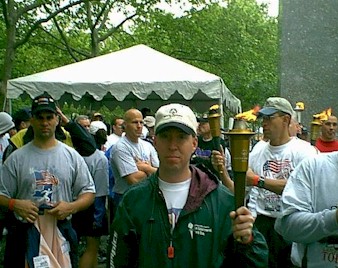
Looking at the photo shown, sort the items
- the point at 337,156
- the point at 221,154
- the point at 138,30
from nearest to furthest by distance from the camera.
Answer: the point at 337,156 < the point at 221,154 < the point at 138,30

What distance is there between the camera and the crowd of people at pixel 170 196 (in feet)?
10.9

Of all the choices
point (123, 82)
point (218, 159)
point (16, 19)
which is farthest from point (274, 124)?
point (16, 19)

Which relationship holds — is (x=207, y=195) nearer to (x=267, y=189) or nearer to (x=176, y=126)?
(x=176, y=126)

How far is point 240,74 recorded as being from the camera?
31.9 meters

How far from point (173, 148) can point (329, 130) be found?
5.23 m

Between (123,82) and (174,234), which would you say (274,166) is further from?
(123,82)

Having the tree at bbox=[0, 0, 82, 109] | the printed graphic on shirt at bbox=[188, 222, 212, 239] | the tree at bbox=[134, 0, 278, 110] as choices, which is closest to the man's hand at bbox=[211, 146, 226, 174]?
the printed graphic on shirt at bbox=[188, 222, 212, 239]

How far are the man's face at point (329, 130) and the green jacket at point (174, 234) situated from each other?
5.08 metres

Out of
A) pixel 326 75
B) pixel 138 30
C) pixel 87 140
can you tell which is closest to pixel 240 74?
pixel 138 30

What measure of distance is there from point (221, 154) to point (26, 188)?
62.9 inches

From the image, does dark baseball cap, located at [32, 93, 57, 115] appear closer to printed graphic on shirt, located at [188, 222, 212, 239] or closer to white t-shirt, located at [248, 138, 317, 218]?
white t-shirt, located at [248, 138, 317, 218]

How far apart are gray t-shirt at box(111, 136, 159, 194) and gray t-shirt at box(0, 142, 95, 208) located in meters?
2.07

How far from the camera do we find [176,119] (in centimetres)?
341

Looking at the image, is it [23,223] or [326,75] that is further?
[326,75]
